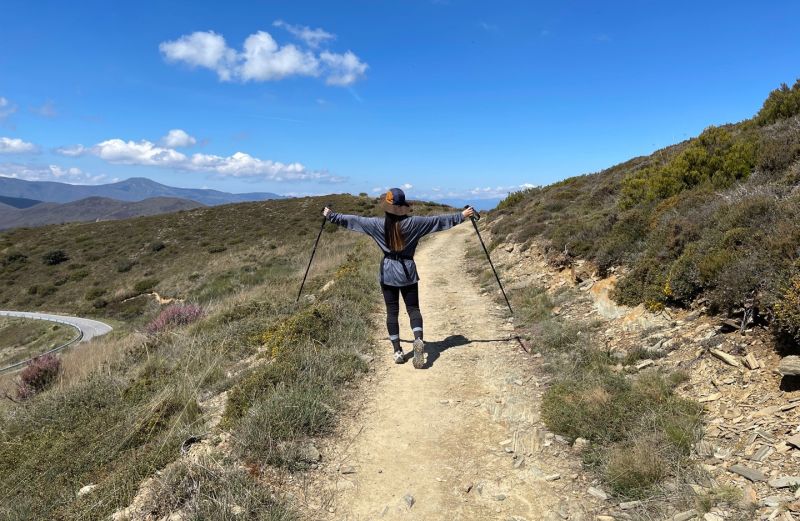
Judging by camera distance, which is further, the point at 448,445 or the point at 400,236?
the point at 400,236

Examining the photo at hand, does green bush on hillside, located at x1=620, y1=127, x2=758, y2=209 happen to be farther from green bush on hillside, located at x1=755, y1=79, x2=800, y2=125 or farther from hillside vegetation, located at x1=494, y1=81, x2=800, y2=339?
green bush on hillside, located at x1=755, y1=79, x2=800, y2=125

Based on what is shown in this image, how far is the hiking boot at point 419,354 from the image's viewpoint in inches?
273

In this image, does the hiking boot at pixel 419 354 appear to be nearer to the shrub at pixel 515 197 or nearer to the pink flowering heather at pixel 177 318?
the pink flowering heather at pixel 177 318

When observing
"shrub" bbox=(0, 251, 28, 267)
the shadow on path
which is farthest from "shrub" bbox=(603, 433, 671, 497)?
"shrub" bbox=(0, 251, 28, 267)

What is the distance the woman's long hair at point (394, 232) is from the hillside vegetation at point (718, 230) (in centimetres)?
424

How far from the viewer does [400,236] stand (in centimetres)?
663

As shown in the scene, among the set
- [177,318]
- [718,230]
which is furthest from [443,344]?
[177,318]

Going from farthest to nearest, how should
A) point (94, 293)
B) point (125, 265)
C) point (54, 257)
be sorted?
point (54, 257)
point (125, 265)
point (94, 293)

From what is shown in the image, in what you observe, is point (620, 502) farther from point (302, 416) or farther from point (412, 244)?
point (412, 244)

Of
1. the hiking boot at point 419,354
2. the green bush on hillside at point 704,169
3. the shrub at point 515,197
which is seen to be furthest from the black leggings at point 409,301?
the shrub at point 515,197

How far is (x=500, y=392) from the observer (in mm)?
6172

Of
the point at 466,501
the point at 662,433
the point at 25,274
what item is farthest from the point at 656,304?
the point at 25,274

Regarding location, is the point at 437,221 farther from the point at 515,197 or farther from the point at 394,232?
the point at 515,197

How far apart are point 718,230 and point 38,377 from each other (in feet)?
49.8
